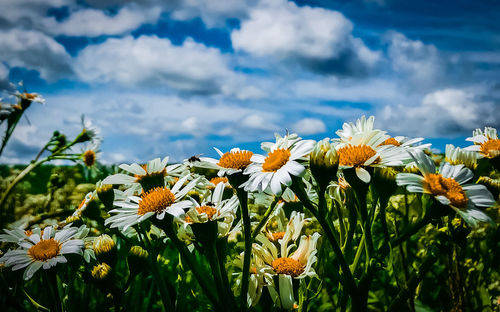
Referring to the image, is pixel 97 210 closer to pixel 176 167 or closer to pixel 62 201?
pixel 176 167

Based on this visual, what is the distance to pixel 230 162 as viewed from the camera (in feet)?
3.59

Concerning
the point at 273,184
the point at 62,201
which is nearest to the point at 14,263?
the point at 273,184

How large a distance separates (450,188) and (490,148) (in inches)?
19.6

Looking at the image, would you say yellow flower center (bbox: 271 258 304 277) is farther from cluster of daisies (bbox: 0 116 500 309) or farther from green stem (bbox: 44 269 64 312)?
green stem (bbox: 44 269 64 312)

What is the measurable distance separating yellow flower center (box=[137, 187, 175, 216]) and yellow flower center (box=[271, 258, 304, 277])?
0.36 m

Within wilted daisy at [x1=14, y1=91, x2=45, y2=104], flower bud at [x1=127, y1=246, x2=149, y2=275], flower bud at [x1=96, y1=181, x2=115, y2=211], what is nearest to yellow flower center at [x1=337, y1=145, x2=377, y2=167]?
flower bud at [x1=127, y1=246, x2=149, y2=275]

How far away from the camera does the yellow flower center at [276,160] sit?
993 mm

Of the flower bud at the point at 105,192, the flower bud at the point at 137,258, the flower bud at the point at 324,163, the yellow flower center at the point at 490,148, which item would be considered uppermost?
the yellow flower center at the point at 490,148

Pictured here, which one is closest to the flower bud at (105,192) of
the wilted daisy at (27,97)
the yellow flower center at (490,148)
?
the yellow flower center at (490,148)

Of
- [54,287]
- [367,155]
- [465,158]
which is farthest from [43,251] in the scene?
[465,158]

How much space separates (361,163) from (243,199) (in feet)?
1.04

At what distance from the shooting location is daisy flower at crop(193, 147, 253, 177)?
3.47 feet

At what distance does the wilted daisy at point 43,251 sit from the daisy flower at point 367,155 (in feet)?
2.59

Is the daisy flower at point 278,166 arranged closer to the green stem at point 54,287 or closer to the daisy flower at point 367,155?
the daisy flower at point 367,155
